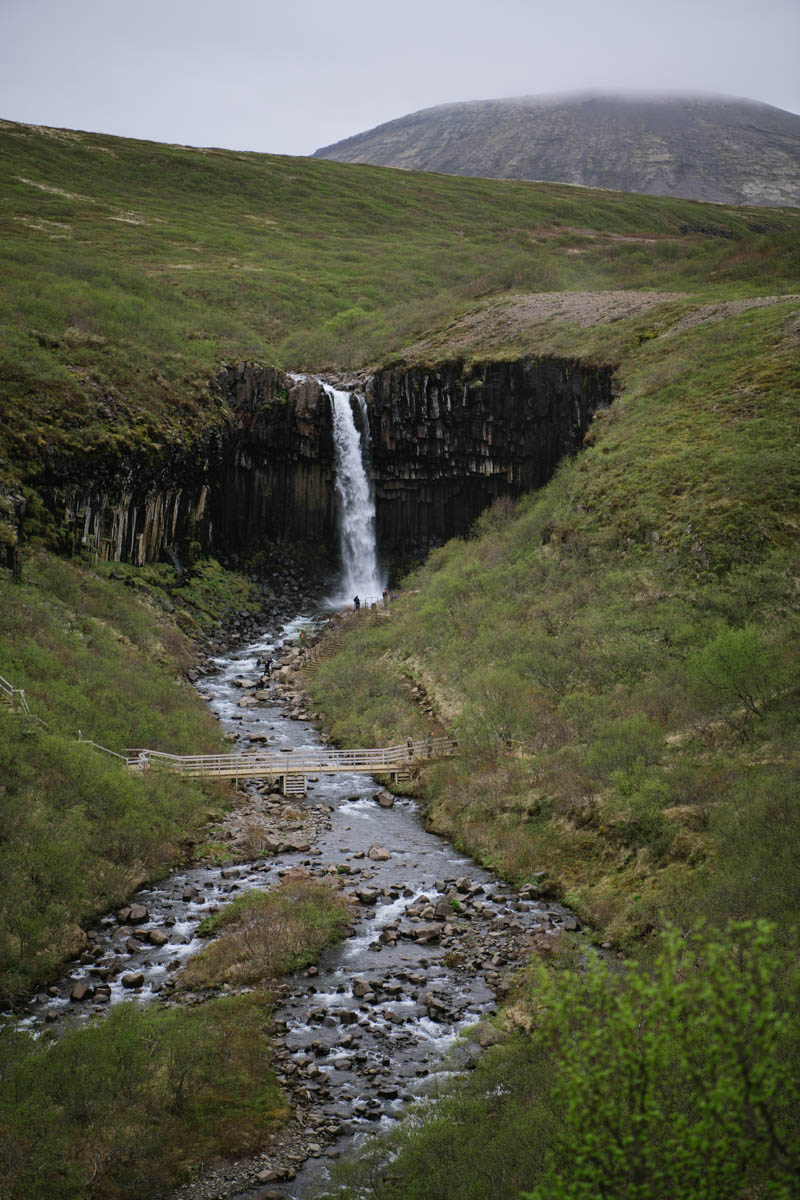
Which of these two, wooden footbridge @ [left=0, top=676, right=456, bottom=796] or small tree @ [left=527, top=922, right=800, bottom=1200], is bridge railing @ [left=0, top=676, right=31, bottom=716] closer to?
wooden footbridge @ [left=0, top=676, right=456, bottom=796]

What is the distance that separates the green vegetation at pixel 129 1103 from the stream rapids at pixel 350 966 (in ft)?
1.51

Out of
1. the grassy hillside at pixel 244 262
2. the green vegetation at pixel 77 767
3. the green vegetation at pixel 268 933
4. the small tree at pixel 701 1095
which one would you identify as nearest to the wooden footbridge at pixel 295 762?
the green vegetation at pixel 77 767

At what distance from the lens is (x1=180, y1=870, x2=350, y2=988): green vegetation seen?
599 inches

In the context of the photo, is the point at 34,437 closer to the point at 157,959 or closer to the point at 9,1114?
the point at 157,959

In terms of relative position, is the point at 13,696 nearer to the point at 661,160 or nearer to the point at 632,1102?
the point at 632,1102

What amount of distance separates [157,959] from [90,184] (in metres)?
101

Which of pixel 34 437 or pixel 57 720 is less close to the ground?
pixel 34 437

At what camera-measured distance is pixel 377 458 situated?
2127 inches

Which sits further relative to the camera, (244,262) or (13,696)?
(244,262)

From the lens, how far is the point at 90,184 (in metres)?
93.9

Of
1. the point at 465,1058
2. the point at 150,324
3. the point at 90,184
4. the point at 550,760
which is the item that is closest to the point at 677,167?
the point at 90,184

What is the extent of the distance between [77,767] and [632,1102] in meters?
16.0

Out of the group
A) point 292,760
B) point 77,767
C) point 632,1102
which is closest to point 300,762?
point 292,760

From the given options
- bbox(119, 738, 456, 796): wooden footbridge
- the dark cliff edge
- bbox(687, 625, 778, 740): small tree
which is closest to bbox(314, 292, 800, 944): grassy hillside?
bbox(687, 625, 778, 740): small tree
